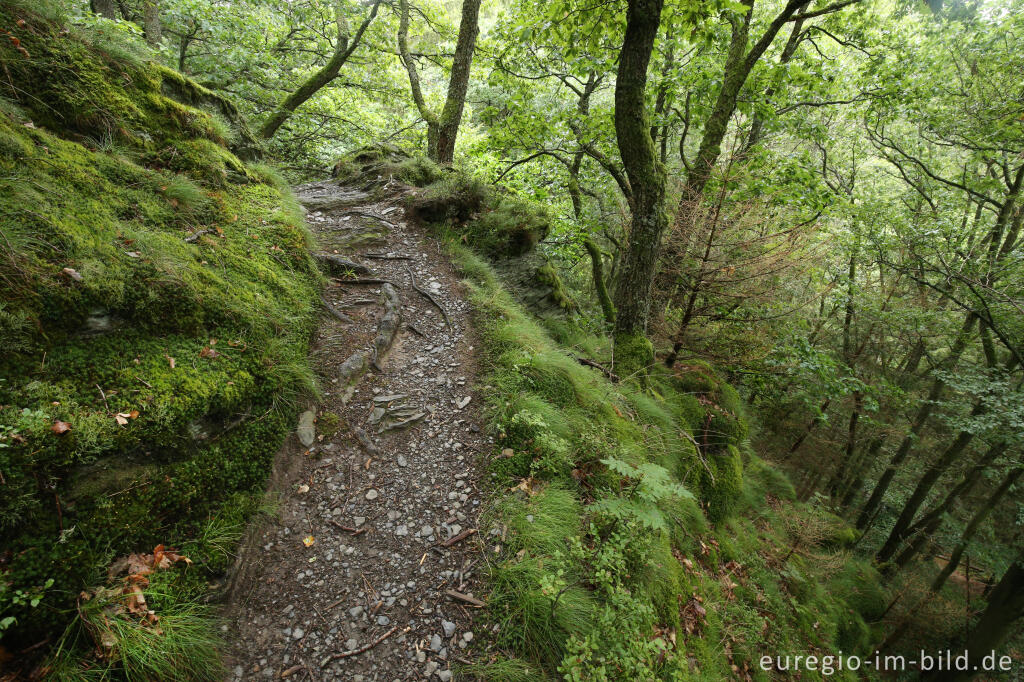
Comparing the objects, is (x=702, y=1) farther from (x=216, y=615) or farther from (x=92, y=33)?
(x=216, y=615)

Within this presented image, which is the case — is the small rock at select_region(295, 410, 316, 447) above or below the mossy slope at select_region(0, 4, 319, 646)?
below

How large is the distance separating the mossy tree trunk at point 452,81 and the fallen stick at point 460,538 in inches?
381

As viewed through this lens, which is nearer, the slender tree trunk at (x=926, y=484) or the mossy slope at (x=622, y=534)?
the mossy slope at (x=622, y=534)

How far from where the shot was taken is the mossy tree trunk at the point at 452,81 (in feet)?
29.5

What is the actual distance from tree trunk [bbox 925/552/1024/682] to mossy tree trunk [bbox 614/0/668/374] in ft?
37.9

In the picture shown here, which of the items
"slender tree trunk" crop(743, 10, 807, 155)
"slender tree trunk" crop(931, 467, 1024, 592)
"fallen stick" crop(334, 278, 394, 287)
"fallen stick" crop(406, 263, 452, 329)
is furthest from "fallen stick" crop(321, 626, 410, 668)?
"slender tree trunk" crop(931, 467, 1024, 592)

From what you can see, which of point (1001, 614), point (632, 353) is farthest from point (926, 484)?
point (632, 353)

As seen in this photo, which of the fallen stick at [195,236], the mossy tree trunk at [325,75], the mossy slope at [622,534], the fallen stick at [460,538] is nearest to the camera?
the mossy slope at [622,534]

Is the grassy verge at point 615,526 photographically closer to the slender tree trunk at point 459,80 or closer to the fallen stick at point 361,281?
the fallen stick at point 361,281

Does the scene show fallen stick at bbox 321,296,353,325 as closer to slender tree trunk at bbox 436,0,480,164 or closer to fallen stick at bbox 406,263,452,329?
fallen stick at bbox 406,263,452,329

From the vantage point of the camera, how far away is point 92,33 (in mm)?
4707

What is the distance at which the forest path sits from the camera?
2.86 m

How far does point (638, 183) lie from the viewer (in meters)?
5.95

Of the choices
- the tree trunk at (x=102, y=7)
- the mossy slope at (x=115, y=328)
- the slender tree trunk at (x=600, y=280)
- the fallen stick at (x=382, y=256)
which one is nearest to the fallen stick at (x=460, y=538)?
the mossy slope at (x=115, y=328)
